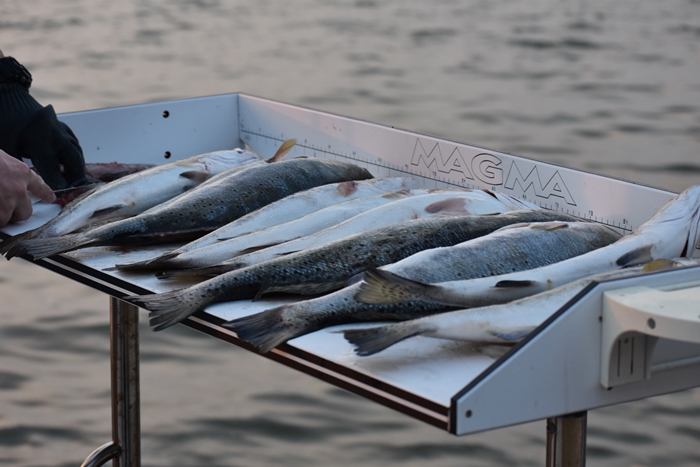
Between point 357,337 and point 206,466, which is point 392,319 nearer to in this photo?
point 357,337

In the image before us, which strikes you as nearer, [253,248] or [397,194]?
[253,248]

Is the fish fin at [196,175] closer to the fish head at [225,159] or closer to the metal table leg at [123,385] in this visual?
the fish head at [225,159]

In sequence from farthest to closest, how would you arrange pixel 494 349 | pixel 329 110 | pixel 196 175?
pixel 329 110
pixel 196 175
pixel 494 349

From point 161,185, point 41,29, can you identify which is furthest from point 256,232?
point 41,29

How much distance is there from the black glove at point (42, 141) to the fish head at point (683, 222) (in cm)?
143

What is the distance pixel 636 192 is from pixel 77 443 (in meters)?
3.54

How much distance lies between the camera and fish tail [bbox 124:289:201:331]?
1359mm

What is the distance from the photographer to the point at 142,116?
8.96 feet

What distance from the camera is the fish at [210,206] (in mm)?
1768

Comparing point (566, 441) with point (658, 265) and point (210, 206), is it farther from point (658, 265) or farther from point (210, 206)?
point (210, 206)

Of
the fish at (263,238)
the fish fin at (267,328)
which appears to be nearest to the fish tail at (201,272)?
the fish at (263,238)

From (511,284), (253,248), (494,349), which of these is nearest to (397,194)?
(253,248)

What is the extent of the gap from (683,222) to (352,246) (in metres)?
0.56

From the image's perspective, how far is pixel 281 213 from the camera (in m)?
1.83
